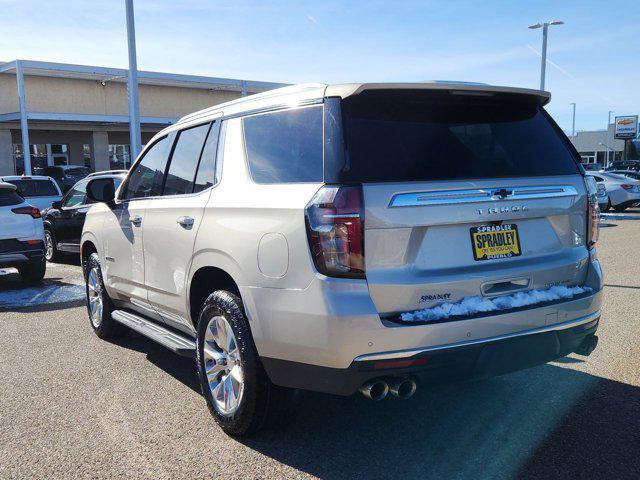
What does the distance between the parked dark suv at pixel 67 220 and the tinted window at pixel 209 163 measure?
7.04 m

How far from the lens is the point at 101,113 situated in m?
29.7

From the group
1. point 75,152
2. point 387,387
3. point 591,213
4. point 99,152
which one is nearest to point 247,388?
point 387,387

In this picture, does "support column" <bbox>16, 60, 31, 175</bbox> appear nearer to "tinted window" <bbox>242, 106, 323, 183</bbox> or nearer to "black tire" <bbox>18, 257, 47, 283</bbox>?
"black tire" <bbox>18, 257, 47, 283</bbox>

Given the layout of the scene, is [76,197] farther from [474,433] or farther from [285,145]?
[474,433]

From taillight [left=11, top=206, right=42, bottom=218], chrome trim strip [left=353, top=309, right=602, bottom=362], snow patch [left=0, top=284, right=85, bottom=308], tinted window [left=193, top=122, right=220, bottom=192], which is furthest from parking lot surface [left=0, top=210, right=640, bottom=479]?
Answer: taillight [left=11, top=206, right=42, bottom=218]

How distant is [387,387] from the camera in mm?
3180

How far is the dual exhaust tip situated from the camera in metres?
3.13

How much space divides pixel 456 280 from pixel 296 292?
819 mm

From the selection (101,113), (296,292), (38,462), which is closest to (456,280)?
(296,292)

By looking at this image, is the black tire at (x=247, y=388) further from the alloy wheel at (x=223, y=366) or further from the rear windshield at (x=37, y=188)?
the rear windshield at (x=37, y=188)

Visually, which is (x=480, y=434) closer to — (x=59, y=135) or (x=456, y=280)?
(x=456, y=280)

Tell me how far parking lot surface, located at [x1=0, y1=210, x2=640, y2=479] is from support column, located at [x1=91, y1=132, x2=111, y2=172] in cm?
3144

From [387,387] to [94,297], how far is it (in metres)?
4.11

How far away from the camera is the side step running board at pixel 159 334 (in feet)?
13.9
